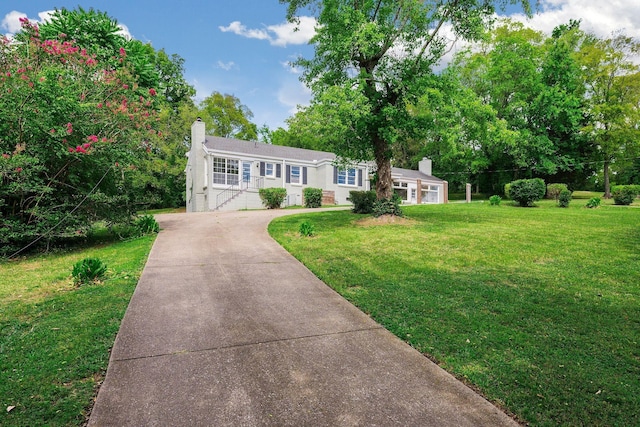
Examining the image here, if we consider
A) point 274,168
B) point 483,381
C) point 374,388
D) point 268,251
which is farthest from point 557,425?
point 274,168

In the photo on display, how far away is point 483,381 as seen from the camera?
2900mm

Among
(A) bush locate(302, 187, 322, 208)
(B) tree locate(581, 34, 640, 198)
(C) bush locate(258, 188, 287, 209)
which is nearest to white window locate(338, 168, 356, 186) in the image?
(A) bush locate(302, 187, 322, 208)

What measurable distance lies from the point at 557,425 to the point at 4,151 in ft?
37.9

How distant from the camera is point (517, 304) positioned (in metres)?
4.57

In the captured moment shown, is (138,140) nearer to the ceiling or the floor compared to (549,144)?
nearer to the floor

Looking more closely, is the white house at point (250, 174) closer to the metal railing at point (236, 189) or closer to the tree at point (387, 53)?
the metal railing at point (236, 189)

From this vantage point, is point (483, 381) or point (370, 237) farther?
point (370, 237)

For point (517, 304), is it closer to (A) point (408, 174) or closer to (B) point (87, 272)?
(B) point (87, 272)

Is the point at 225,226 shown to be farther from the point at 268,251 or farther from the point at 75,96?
the point at 75,96

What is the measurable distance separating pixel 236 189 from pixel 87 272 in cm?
1720

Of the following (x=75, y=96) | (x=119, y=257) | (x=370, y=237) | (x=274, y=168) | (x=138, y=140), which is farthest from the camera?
(x=274, y=168)

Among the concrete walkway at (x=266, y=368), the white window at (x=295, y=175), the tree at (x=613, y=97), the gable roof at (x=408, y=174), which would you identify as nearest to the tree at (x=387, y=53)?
the concrete walkway at (x=266, y=368)

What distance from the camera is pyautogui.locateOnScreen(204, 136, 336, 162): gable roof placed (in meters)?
23.5

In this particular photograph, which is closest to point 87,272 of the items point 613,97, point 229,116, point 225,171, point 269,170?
point 225,171
